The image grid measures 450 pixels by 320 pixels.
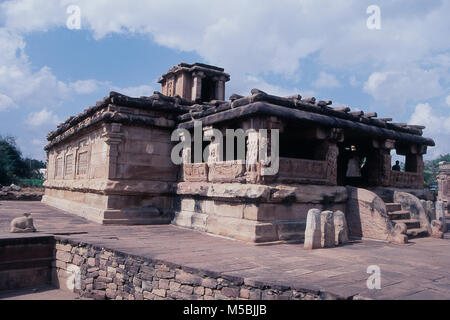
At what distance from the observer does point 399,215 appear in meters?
7.94

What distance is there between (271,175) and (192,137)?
9.68ft

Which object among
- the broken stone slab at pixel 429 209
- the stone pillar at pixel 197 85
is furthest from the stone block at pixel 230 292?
the stone pillar at pixel 197 85

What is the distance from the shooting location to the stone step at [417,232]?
292 inches

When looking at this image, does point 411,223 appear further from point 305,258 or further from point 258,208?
point 305,258

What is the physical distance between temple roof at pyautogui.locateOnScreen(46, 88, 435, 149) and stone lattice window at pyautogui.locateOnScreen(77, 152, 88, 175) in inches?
43.3

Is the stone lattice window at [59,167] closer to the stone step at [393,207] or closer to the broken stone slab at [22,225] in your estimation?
the broken stone slab at [22,225]

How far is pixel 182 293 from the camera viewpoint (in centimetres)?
423

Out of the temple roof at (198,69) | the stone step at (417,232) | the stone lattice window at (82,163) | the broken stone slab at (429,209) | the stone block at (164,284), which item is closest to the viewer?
the stone block at (164,284)

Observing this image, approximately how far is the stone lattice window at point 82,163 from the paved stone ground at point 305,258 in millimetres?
3265

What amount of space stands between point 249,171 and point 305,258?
2.15 m

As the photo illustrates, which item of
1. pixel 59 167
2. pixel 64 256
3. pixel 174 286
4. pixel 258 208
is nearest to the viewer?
pixel 174 286

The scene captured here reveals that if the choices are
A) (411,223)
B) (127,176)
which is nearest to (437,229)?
(411,223)
